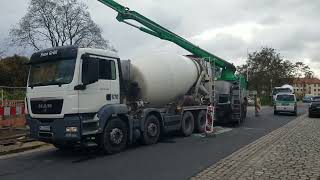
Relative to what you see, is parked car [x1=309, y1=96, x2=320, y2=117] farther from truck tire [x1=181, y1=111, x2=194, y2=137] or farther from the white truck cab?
the white truck cab

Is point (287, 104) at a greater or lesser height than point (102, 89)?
lesser

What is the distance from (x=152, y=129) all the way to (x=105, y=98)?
2.75m

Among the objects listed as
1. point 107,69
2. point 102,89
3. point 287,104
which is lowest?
point 287,104

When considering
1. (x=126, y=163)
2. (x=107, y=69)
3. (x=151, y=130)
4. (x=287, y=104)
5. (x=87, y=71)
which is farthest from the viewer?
(x=287, y=104)

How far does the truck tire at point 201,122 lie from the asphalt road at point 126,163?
131 inches

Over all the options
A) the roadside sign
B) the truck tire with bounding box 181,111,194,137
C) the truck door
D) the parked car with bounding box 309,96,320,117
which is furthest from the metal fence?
the parked car with bounding box 309,96,320,117

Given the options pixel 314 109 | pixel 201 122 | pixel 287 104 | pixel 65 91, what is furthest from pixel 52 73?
pixel 287 104

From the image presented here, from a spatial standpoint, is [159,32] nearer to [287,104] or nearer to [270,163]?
[270,163]

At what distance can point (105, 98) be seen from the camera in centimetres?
1270

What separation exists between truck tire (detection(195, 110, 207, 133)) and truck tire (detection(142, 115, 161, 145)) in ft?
11.7

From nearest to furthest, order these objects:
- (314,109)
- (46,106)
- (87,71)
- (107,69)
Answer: (87,71), (46,106), (107,69), (314,109)

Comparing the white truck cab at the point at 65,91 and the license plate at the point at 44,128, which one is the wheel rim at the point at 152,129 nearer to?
the white truck cab at the point at 65,91

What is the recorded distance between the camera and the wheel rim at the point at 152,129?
14.7m

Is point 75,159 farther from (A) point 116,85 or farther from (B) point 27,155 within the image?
(A) point 116,85
